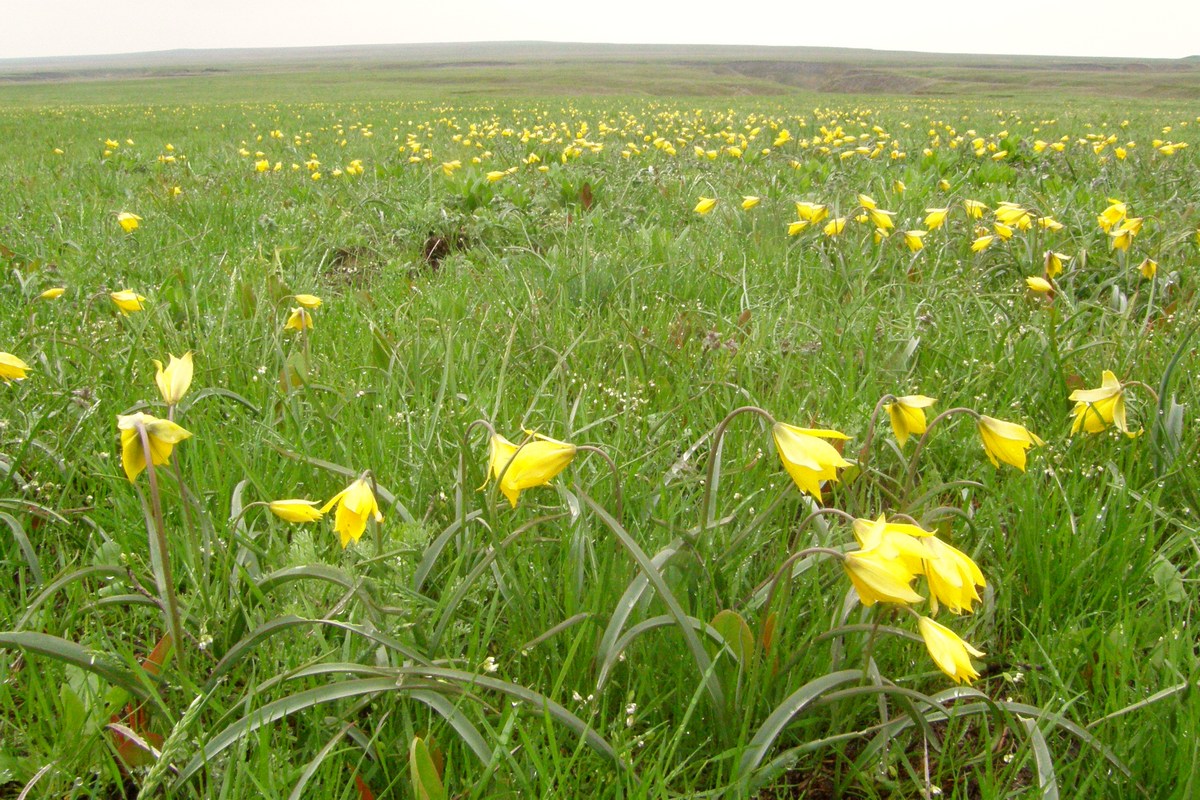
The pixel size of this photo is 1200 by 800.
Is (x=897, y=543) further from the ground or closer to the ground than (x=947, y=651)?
further from the ground

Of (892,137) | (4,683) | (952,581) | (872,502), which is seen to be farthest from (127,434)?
(892,137)

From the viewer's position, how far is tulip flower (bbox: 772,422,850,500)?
126cm

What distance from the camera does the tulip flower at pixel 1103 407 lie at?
6.22ft

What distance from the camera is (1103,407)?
6.39ft

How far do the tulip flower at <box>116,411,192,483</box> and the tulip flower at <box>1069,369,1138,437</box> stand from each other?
1846 mm

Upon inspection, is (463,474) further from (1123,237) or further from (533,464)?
(1123,237)

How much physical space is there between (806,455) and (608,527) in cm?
45

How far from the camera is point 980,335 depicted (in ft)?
9.98

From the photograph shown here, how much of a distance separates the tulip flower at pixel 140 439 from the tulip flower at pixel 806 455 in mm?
881

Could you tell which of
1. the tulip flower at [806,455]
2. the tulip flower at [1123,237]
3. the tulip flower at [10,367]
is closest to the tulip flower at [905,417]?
the tulip flower at [806,455]

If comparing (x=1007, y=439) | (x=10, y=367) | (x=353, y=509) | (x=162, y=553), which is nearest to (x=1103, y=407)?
(x=1007, y=439)

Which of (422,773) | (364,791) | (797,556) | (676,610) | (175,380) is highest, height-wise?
(175,380)

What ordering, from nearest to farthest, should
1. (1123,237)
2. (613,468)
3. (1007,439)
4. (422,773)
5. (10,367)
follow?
(422,773)
(613,468)
(1007,439)
(10,367)
(1123,237)

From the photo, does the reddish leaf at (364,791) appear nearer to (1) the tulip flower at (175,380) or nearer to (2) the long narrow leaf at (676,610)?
(2) the long narrow leaf at (676,610)
